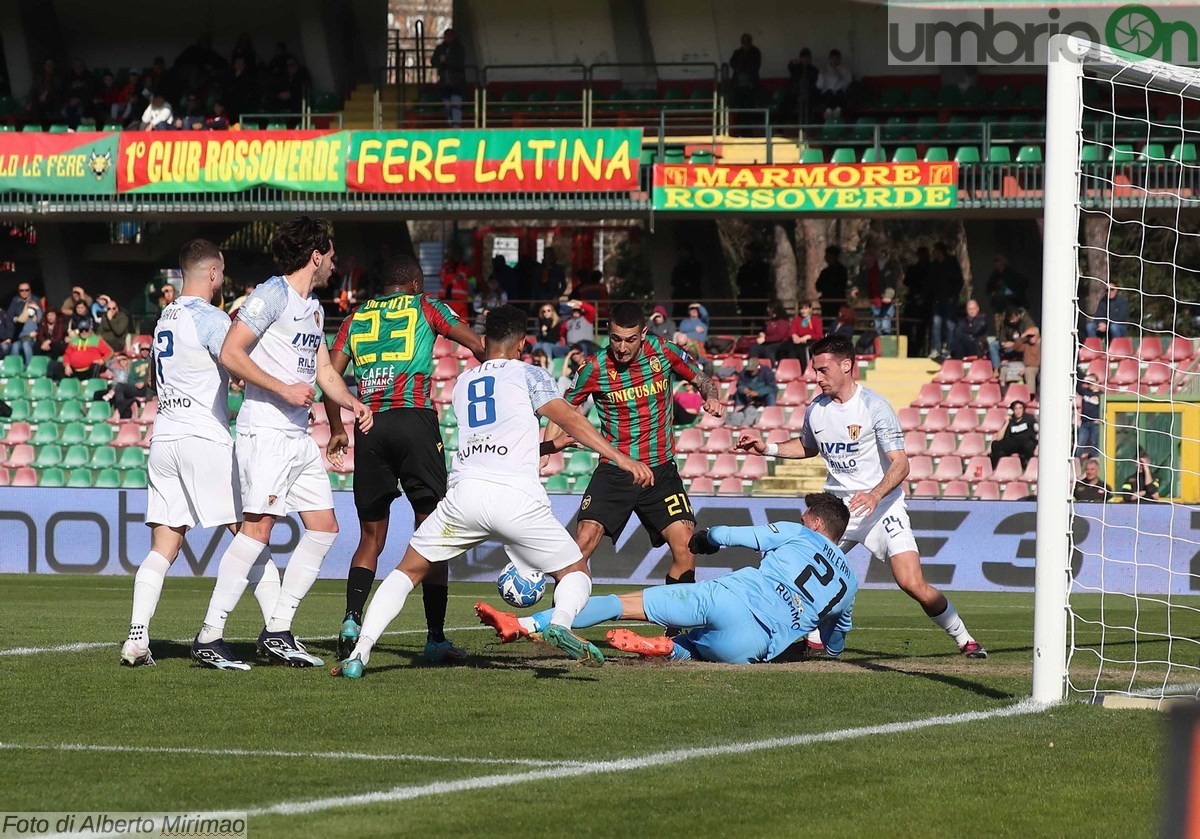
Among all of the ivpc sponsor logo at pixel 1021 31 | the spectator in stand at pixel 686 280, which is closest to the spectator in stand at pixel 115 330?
the spectator in stand at pixel 686 280

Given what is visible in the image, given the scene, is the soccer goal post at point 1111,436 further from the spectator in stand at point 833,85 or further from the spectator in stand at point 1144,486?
the spectator in stand at point 833,85

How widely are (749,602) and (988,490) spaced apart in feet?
42.2

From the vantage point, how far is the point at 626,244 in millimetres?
53062

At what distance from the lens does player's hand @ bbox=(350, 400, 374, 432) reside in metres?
8.32

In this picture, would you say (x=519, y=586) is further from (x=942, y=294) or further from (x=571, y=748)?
(x=942, y=294)

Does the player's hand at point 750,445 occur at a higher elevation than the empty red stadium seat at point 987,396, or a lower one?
lower

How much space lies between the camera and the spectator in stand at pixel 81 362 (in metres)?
26.2

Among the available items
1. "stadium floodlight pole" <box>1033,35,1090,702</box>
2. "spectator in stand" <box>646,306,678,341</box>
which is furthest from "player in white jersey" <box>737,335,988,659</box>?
"spectator in stand" <box>646,306,678,341</box>

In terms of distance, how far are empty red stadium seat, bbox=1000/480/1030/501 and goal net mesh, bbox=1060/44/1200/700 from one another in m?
0.86

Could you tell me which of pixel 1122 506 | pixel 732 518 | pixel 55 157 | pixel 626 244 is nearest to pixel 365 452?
pixel 732 518

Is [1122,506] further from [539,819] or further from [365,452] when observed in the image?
[539,819]

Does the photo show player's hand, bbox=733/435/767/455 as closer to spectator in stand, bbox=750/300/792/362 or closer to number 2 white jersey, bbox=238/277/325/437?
number 2 white jersey, bbox=238/277/325/437

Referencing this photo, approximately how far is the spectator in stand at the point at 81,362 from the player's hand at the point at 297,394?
62.3 ft

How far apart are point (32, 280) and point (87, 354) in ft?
27.6
